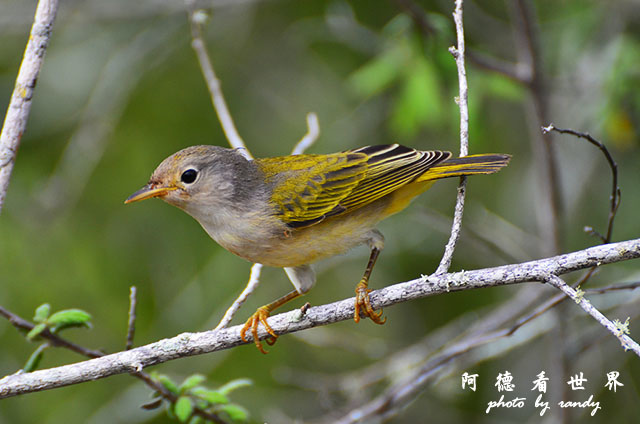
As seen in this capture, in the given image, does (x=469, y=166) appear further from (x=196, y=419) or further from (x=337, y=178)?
(x=196, y=419)

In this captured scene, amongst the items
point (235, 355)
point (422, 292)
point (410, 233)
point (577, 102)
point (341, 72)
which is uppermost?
point (341, 72)

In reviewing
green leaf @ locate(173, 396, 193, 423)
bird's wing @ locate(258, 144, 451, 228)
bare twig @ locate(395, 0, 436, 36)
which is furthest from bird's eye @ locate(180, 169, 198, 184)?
bare twig @ locate(395, 0, 436, 36)

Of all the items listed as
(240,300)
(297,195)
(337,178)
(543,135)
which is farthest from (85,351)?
(543,135)

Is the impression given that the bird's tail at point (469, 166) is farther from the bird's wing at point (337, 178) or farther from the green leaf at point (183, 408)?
the green leaf at point (183, 408)

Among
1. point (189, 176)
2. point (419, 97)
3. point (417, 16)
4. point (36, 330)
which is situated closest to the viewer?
point (36, 330)

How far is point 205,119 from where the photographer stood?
7.03m

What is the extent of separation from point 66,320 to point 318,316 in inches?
45.5

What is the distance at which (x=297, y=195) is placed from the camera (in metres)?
4.18

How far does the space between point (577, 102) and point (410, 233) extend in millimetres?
1955

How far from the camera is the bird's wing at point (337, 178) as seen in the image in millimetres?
4070

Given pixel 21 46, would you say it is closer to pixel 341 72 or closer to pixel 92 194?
pixel 92 194

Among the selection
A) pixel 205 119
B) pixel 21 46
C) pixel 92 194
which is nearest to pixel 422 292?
pixel 205 119

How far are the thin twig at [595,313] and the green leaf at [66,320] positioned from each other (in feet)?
6.72

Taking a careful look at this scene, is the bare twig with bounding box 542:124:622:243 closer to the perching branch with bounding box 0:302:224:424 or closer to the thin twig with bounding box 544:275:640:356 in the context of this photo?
the thin twig with bounding box 544:275:640:356
